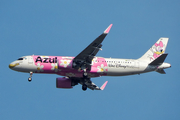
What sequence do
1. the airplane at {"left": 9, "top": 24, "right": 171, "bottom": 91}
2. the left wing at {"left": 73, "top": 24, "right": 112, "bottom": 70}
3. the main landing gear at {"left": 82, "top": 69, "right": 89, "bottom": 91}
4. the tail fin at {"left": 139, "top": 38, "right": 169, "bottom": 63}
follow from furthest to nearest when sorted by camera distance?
the tail fin at {"left": 139, "top": 38, "right": 169, "bottom": 63} < the main landing gear at {"left": 82, "top": 69, "right": 89, "bottom": 91} < the airplane at {"left": 9, "top": 24, "right": 171, "bottom": 91} < the left wing at {"left": 73, "top": 24, "right": 112, "bottom": 70}

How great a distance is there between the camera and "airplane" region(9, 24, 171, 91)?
58362 mm

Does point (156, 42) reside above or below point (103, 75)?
above

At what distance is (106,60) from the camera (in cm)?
6122

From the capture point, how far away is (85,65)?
195 feet

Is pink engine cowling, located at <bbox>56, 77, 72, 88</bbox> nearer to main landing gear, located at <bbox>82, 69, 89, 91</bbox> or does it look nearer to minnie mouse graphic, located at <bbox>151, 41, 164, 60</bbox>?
main landing gear, located at <bbox>82, 69, 89, 91</bbox>

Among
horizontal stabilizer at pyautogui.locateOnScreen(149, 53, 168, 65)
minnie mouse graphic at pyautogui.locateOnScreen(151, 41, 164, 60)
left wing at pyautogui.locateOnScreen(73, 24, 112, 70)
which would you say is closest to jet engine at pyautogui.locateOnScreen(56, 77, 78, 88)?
left wing at pyautogui.locateOnScreen(73, 24, 112, 70)

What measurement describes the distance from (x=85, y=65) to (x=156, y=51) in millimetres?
16026

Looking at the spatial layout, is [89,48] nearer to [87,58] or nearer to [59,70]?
Result: [87,58]

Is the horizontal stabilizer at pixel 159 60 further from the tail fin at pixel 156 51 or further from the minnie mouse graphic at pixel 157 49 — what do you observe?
the minnie mouse graphic at pixel 157 49

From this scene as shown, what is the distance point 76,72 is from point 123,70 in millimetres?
8902

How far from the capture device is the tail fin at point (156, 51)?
64.8m

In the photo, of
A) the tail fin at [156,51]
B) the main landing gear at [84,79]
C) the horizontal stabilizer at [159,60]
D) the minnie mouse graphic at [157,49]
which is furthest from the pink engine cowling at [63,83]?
the minnie mouse graphic at [157,49]

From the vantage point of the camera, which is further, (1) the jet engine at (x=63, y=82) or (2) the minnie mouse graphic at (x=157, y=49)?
(2) the minnie mouse graphic at (x=157, y=49)

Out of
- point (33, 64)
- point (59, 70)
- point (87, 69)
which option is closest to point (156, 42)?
point (87, 69)
